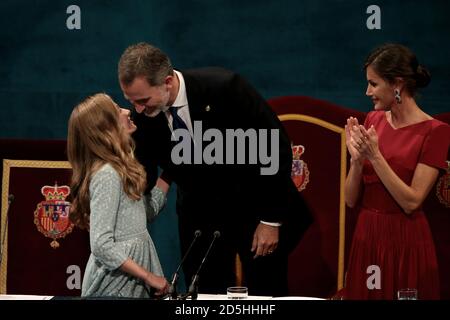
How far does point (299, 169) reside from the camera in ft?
14.0

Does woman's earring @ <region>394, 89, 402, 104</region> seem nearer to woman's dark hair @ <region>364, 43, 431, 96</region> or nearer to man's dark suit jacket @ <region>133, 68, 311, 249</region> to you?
woman's dark hair @ <region>364, 43, 431, 96</region>

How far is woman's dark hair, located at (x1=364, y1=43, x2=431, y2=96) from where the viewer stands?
363 centimetres

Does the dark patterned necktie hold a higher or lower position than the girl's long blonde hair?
higher

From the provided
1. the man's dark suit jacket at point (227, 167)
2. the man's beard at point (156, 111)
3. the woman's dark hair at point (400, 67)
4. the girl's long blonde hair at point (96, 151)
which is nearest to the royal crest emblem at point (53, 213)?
the man's dark suit jacket at point (227, 167)

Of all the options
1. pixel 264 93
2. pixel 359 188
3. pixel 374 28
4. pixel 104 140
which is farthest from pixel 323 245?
pixel 104 140

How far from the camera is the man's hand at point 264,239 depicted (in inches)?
144

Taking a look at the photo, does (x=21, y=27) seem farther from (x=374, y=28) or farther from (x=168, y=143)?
(x=374, y=28)

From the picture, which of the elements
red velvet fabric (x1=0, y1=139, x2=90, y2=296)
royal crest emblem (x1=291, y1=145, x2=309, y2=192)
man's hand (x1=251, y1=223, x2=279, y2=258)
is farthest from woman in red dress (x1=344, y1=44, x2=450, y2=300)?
red velvet fabric (x1=0, y1=139, x2=90, y2=296)

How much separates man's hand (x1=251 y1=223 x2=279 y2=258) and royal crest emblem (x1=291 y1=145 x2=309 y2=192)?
0.63m

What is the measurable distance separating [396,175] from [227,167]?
768mm

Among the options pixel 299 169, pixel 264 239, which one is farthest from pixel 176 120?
pixel 299 169

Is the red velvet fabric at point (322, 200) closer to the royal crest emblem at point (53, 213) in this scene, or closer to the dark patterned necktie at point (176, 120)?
the dark patterned necktie at point (176, 120)

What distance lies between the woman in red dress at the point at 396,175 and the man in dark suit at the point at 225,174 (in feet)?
1.03
